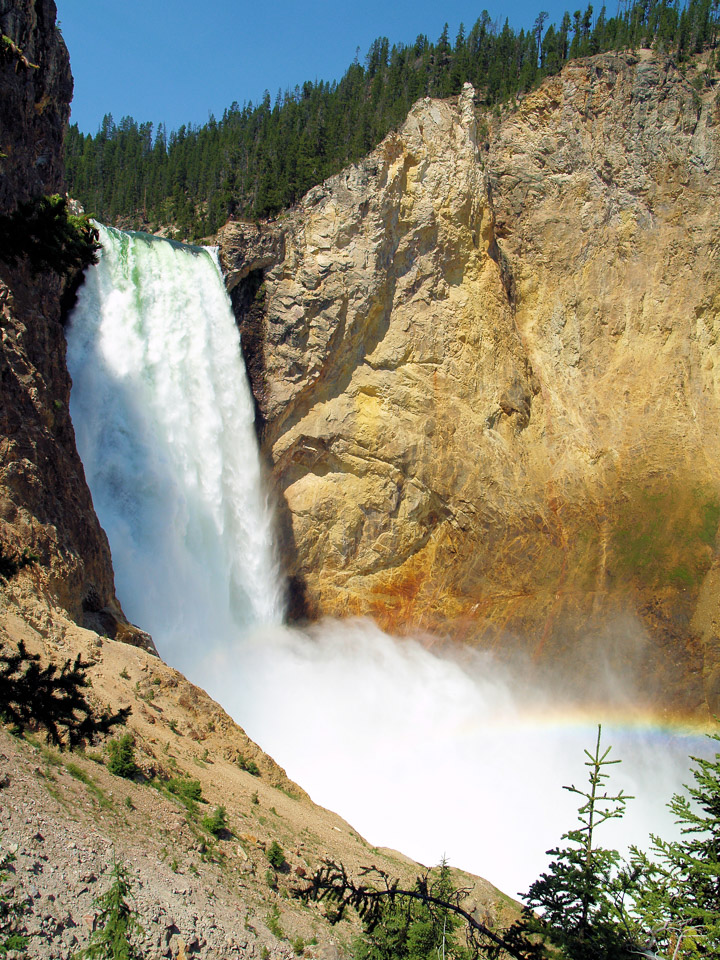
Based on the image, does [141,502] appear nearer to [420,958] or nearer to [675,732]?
[420,958]

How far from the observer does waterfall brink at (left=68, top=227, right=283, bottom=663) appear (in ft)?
60.3

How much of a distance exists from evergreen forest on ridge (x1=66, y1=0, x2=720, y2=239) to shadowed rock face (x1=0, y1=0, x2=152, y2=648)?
462 inches

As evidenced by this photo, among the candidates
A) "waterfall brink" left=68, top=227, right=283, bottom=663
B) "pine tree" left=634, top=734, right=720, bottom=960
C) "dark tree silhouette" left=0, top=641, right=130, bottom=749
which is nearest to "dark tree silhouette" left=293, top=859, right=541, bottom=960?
"pine tree" left=634, top=734, right=720, bottom=960

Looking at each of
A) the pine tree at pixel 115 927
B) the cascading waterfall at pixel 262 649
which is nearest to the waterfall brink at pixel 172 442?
the cascading waterfall at pixel 262 649

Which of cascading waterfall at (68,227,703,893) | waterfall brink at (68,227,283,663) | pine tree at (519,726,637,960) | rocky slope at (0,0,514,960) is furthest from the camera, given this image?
waterfall brink at (68,227,283,663)

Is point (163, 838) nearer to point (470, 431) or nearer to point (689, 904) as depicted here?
point (689, 904)

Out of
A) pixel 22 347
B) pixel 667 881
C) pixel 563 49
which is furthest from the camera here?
pixel 563 49

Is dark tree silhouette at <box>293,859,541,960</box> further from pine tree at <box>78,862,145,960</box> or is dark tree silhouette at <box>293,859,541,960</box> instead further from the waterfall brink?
the waterfall brink

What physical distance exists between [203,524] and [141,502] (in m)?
2.57

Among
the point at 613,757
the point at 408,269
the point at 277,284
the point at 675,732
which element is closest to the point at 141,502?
the point at 277,284

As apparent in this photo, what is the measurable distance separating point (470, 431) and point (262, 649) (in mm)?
9881

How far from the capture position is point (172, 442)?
66.2 ft

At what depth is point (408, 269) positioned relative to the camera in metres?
22.9

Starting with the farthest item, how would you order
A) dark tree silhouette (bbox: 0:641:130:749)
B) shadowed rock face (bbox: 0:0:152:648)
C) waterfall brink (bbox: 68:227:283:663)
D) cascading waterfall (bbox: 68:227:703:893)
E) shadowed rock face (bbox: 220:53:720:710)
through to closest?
1. shadowed rock face (bbox: 220:53:720:710)
2. waterfall brink (bbox: 68:227:283:663)
3. cascading waterfall (bbox: 68:227:703:893)
4. shadowed rock face (bbox: 0:0:152:648)
5. dark tree silhouette (bbox: 0:641:130:749)
